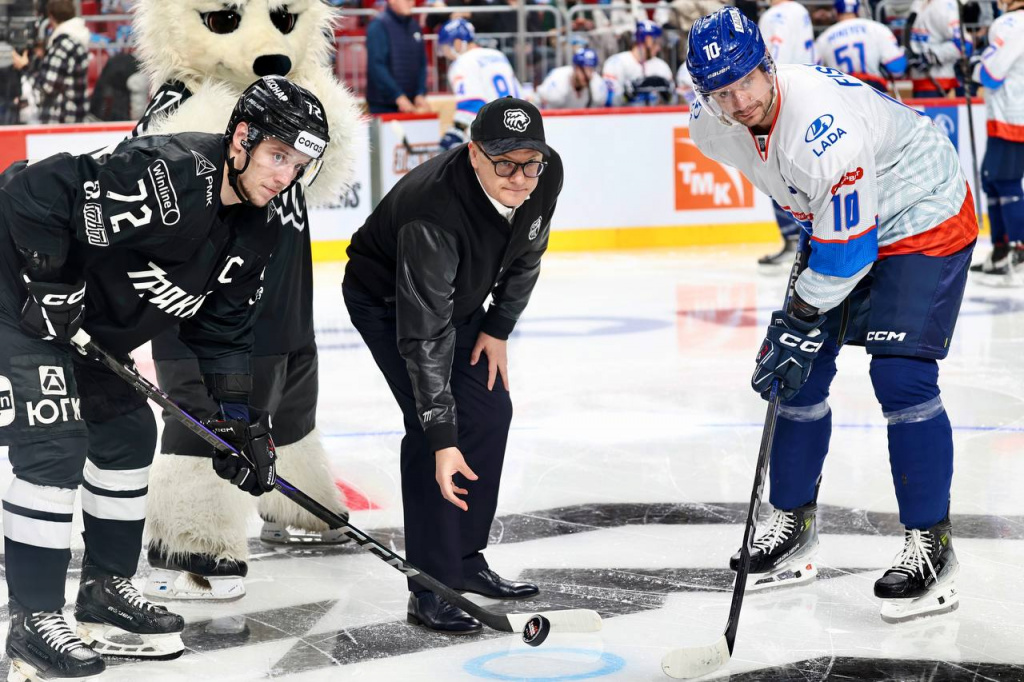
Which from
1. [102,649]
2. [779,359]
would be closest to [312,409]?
[102,649]

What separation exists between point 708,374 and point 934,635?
2.49 metres

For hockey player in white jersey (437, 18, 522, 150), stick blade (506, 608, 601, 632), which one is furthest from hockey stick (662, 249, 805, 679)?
hockey player in white jersey (437, 18, 522, 150)

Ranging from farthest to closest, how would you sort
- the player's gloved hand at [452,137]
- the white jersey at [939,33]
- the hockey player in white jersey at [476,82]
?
the white jersey at [939,33] < the player's gloved hand at [452,137] < the hockey player in white jersey at [476,82]

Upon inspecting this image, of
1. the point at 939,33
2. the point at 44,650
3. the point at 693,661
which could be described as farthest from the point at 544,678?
the point at 939,33

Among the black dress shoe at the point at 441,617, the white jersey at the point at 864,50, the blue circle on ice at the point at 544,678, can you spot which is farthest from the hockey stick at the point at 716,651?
the white jersey at the point at 864,50

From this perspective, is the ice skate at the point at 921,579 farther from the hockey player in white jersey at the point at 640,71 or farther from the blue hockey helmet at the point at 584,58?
the hockey player in white jersey at the point at 640,71

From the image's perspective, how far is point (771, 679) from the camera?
96.7 inches

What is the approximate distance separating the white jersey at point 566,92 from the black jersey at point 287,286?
659 centimetres

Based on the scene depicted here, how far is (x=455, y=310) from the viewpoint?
284 cm

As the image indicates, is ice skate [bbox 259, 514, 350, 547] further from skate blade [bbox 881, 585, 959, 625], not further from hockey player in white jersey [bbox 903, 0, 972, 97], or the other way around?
hockey player in white jersey [bbox 903, 0, 972, 97]

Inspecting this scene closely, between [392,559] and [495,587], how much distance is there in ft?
1.05

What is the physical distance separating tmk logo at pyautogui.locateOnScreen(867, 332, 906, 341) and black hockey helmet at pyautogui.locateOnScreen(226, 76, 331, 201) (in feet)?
3.96

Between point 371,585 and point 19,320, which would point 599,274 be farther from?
point 19,320

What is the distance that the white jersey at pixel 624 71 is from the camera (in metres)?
10.1
